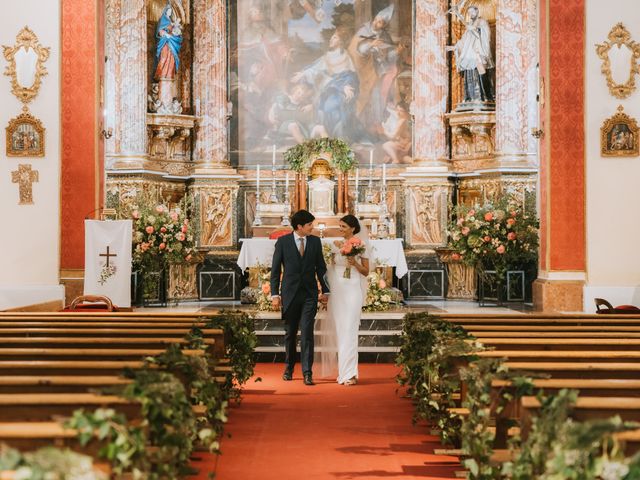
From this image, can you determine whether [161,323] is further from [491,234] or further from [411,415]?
[491,234]

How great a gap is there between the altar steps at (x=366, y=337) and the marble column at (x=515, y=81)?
536 centimetres

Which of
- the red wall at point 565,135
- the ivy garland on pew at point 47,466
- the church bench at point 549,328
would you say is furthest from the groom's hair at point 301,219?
the ivy garland on pew at point 47,466

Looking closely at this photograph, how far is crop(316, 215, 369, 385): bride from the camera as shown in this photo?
9.66 metres

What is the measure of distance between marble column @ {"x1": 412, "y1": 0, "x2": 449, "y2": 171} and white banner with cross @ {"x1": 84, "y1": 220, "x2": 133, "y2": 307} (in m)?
7.42

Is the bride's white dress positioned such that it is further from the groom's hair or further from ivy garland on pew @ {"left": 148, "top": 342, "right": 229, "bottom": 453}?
ivy garland on pew @ {"left": 148, "top": 342, "right": 229, "bottom": 453}

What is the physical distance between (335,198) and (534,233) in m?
3.94

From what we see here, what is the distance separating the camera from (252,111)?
18.2m

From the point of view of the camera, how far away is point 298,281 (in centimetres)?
996

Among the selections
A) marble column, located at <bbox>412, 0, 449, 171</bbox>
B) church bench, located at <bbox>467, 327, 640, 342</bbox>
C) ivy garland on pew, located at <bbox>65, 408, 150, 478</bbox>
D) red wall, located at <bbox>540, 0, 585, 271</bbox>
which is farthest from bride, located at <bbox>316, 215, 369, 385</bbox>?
marble column, located at <bbox>412, 0, 449, 171</bbox>

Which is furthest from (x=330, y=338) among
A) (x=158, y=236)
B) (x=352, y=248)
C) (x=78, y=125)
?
(x=158, y=236)

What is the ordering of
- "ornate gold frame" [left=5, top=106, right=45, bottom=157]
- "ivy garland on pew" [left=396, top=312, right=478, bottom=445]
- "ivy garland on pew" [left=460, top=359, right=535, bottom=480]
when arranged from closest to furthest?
1. "ivy garland on pew" [left=460, top=359, right=535, bottom=480]
2. "ivy garland on pew" [left=396, top=312, right=478, bottom=445]
3. "ornate gold frame" [left=5, top=106, right=45, bottom=157]

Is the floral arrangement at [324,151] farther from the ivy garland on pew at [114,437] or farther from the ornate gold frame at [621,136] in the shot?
the ivy garland on pew at [114,437]

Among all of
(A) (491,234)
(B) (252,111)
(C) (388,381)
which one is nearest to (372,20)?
(B) (252,111)

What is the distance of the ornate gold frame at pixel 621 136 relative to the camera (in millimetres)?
12414
